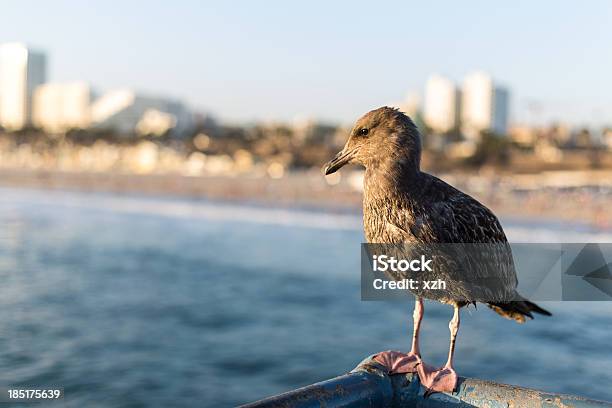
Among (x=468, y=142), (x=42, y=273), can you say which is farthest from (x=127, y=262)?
(x=468, y=142)

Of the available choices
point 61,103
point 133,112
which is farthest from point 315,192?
point 61,103

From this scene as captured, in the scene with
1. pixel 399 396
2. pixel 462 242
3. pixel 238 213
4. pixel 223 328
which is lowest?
pixel 223 328

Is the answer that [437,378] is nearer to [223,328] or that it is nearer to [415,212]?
[415,212]

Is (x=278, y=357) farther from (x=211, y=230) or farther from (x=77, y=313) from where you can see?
(x=211, y=230)

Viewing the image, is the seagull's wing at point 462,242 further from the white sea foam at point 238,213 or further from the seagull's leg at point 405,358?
the white sea foam at point 238,213

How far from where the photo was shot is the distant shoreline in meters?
43.8

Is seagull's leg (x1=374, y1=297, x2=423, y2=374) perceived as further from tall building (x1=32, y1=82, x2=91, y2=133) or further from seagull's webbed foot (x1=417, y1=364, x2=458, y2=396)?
tall building (x1=32, y1=82, x2=91, y2=133)

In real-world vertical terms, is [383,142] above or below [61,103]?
below

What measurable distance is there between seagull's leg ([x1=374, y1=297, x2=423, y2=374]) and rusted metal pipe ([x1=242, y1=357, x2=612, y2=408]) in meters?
0.03

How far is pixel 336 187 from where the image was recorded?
201 feet

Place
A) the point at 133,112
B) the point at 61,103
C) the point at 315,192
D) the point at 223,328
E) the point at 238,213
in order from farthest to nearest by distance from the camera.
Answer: the point at 61,103 → the point at 133,112 → the point at 315,192 → the point at 238,213 → the point at 223,328

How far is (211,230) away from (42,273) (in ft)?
42.0

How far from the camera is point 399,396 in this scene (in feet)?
9.17

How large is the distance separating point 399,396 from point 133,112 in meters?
180
